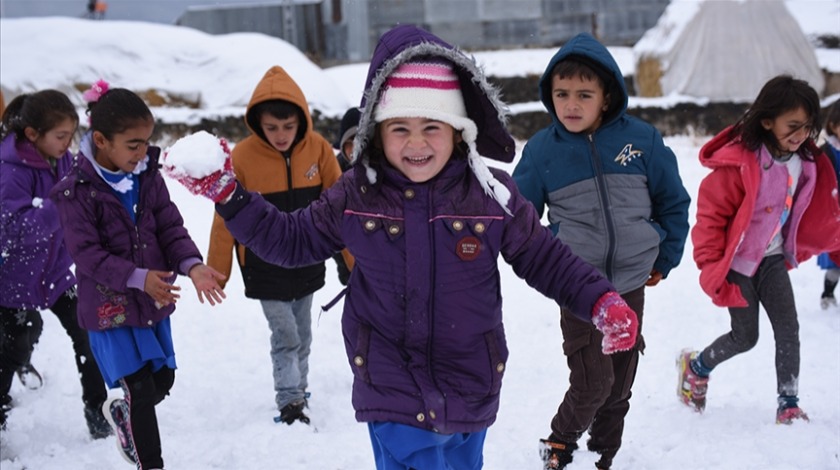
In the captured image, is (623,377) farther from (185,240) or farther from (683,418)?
(185,240)

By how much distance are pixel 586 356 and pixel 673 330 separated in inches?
128

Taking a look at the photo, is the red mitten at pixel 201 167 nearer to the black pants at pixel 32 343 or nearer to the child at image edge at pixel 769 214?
the black pants at pixel 32 343

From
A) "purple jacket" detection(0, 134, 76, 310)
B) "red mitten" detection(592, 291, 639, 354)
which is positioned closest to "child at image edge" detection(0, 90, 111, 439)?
"purple jacket" detection(0, 134, 76, 310)

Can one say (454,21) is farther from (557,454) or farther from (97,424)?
(557,454)

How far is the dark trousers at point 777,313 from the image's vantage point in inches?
176

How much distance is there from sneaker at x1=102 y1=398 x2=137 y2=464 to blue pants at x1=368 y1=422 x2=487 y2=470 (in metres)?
1.66

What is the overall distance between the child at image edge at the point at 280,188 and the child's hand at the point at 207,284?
1.30 metres

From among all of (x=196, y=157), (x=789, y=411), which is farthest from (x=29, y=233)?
(x=789, y=411)

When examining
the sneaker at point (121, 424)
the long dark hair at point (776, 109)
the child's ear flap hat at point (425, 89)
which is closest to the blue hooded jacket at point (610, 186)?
the long dark hair at point (776, 109)

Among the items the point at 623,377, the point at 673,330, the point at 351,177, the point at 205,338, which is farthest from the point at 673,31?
the point at 351,177

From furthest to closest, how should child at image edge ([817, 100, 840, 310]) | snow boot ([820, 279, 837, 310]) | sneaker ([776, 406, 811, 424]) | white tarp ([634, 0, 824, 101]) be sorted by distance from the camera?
Answer: white tarp ([634, 0, 824, 101]) → snow boot ([820, 279, 837, 310]) → child at image edge ([817, 100, 840, 310]) → sneaker ([776, 406, 811, 424])

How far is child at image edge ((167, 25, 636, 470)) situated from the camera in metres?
2.65

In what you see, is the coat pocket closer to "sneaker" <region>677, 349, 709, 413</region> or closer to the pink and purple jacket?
the pink and purple jacket

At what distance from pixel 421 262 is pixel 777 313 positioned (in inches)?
108
